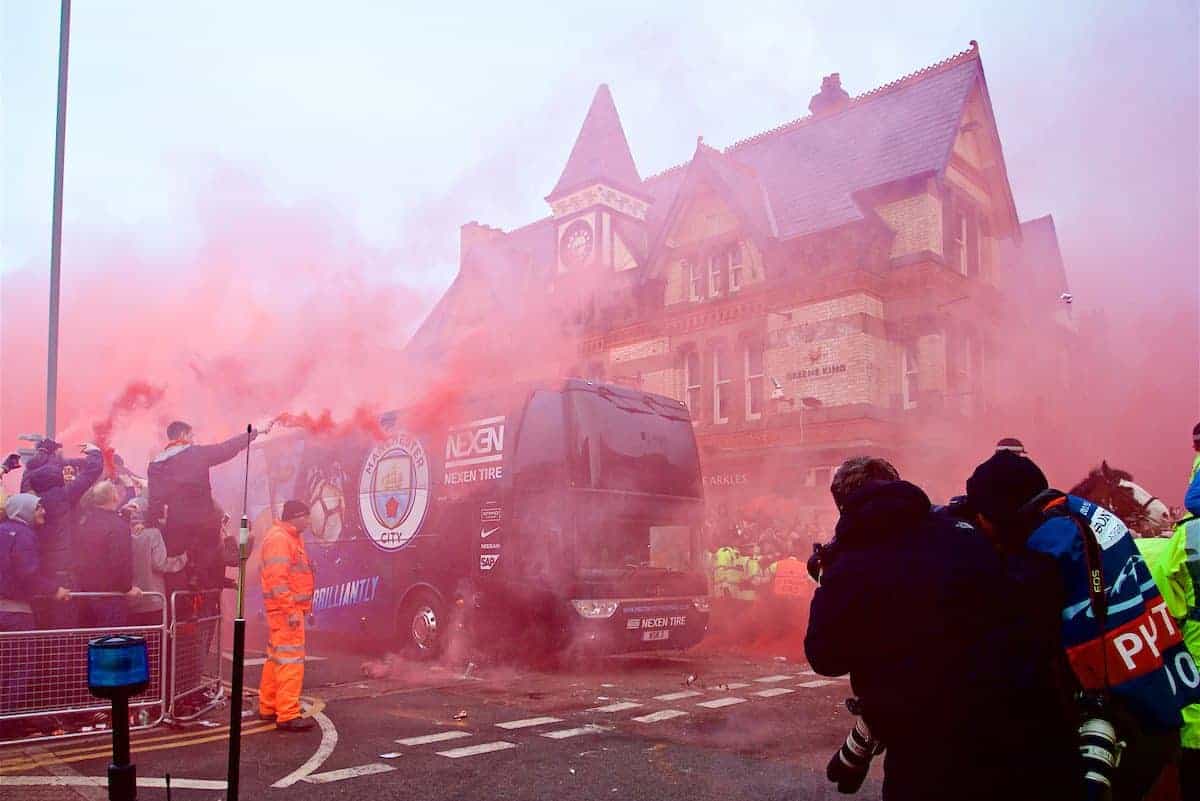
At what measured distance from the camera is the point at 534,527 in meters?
10.2

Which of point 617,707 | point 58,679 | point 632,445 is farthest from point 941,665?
point 632,445

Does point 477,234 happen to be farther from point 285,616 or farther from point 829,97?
point 285,616

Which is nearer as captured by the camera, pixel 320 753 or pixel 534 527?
pixel 320 753

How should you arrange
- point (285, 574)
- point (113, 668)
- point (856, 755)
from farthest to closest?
1. point (285, 574)
2. point (113, 668)
3. point (856, 755)

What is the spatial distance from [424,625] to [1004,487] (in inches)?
368

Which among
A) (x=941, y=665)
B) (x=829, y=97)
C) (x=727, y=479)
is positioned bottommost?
(x=941, y=665)

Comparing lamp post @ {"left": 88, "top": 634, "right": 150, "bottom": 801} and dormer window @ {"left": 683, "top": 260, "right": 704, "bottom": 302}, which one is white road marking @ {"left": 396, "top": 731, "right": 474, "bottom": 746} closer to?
lamp post @ {"left": 88, "top": 634, "right": 150, "bottom": 801}

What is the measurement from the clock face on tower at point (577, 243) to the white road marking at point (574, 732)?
18.5 metres

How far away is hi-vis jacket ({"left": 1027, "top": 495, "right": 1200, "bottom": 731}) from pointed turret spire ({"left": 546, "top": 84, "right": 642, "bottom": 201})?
74.8 feet

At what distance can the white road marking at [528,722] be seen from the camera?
720 centimetres

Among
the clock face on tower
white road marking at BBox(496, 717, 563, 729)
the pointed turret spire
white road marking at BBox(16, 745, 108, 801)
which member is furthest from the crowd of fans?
the pointed turret spire

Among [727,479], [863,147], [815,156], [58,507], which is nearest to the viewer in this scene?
[58,507]

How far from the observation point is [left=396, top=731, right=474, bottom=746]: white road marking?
6625 millimetres

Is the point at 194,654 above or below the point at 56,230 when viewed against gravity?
below
